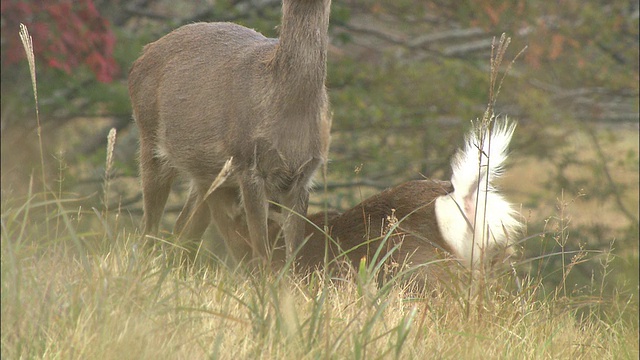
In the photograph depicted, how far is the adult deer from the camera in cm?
477

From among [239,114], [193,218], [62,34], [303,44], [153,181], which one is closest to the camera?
[303,44]

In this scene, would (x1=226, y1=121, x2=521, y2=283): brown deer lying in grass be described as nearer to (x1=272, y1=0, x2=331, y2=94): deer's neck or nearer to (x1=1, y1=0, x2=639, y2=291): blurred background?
(x1=272, y1=0, x2=331, y2=94): deer's neck

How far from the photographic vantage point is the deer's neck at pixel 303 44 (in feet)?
15.6

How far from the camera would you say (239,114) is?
488cm

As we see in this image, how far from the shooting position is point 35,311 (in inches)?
117

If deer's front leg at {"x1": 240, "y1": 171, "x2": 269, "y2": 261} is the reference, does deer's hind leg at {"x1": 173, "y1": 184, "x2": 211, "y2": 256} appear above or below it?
below

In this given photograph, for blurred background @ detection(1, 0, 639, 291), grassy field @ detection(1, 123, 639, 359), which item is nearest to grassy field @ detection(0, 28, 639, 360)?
grassy field @ detection(1, 123, 639, 359)

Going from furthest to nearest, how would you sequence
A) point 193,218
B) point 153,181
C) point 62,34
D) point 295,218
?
1. point 62,34
2. point 193,218
3. point 153,181
4. point 295,218

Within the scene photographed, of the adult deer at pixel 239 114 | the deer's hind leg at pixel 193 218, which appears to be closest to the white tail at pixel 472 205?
the adult deer at pixel 239 114

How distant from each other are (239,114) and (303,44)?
0.43 meters

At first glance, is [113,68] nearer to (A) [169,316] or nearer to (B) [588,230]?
(B) [588,230]

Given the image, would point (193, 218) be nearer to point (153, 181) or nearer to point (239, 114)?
point (153, 181)

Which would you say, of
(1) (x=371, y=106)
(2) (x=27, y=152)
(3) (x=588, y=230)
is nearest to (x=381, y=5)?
(1) (x=371, y=106)

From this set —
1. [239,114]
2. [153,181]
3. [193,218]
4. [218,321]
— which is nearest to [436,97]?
[193,218]
